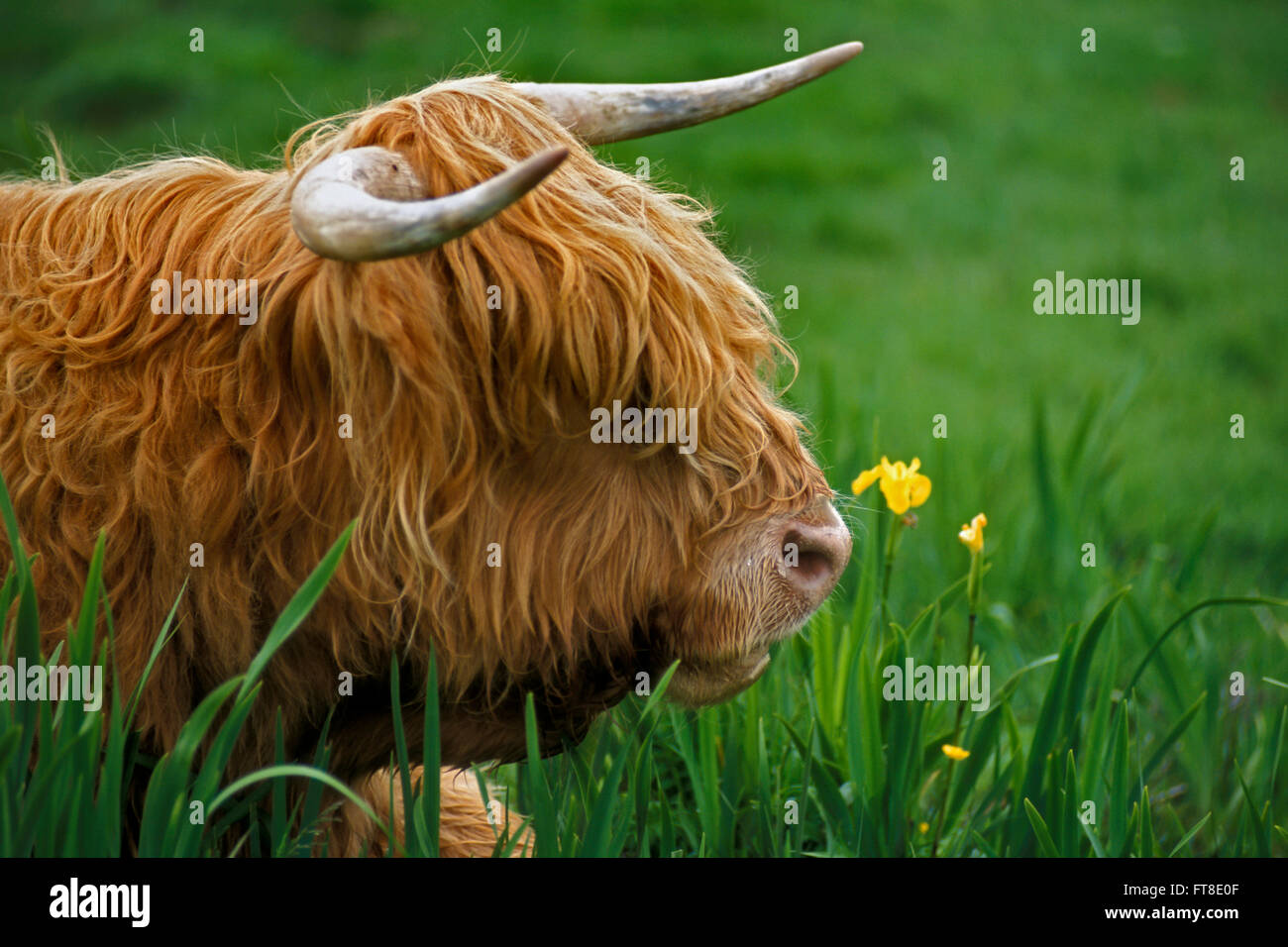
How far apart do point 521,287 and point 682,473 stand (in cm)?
41

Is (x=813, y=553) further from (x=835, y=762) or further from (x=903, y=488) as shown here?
(x=835, y=762)

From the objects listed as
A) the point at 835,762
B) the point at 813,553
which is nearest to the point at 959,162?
the point at 835,762

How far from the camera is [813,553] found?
2275 millimetres

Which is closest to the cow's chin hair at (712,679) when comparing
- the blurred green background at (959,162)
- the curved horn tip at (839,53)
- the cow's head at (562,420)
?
the cow's head at (562,420)

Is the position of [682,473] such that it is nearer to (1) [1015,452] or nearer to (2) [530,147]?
(2) [530,147]

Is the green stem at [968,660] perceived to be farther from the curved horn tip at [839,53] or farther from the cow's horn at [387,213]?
the cow's horn at [387,213]

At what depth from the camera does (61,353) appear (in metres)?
2.20

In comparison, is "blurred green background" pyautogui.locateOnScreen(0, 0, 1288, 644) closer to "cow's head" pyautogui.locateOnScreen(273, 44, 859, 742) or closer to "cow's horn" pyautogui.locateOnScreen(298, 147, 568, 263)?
"cow's head" pyautogui.locateOnScreen(273, 44, 859, 742)

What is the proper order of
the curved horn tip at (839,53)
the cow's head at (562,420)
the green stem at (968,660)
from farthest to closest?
the green stem at (968,660) < the curved horn tip at (839,53) < the cow's head at (562,420)

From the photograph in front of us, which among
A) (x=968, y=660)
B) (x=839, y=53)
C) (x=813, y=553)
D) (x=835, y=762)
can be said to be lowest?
(x=835, y=762)

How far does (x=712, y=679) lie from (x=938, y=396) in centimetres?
454

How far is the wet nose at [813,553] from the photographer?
2.23 metres

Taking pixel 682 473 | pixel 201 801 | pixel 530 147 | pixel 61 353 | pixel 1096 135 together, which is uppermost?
pixel 1096 135
